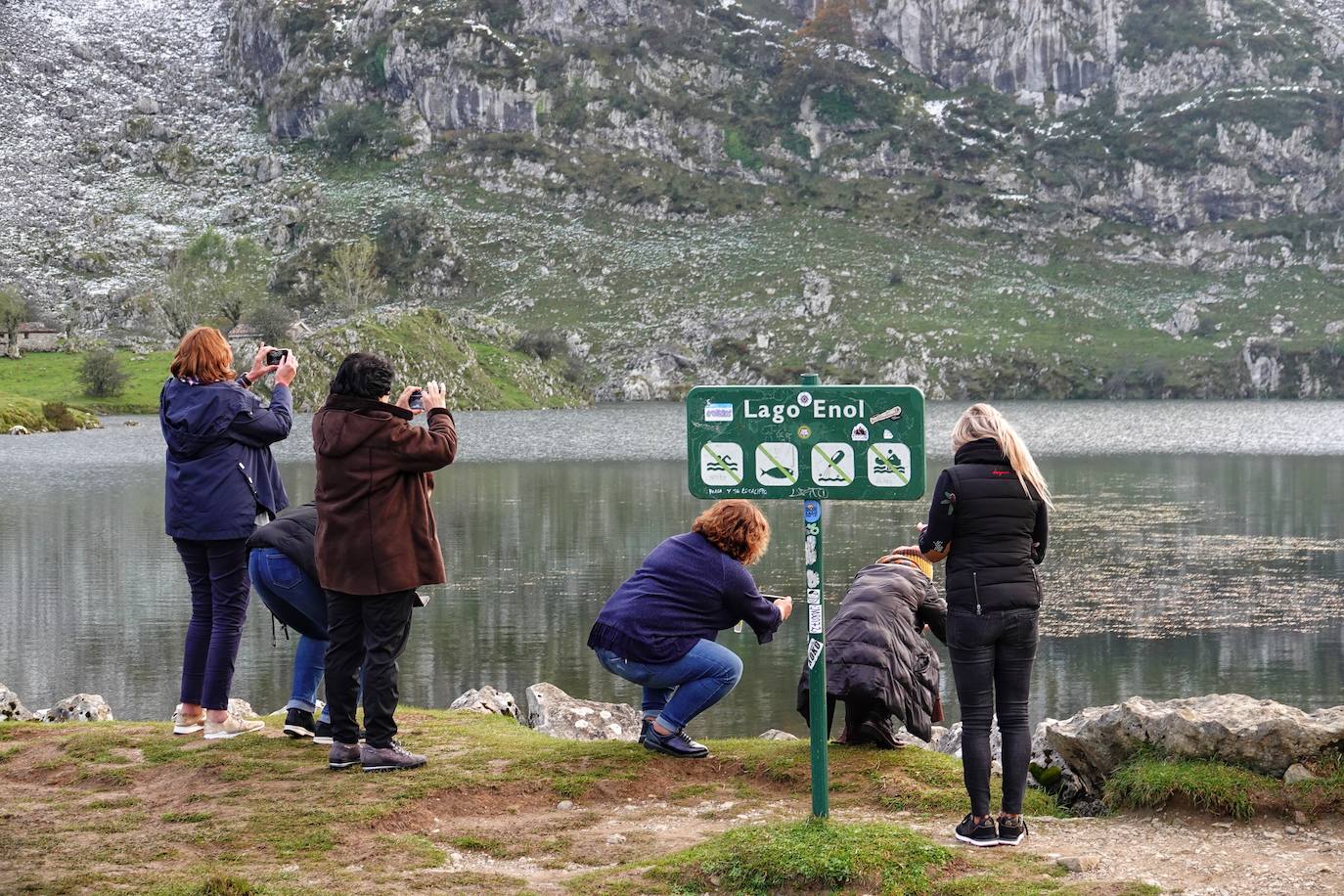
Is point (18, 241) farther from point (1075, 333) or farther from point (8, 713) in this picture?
point (8, 713)

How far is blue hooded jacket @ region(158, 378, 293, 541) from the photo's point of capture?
1018cm

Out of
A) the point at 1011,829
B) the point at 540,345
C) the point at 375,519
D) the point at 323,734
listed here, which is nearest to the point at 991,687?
the point at 1011,829

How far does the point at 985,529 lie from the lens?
26.9 feet

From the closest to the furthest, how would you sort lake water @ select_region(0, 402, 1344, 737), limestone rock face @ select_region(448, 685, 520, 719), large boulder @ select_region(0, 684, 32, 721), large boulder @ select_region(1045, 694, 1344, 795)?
large boulder @ select_region(1045, 694, 1344, 795)
large boulder @ select_region(0, 684, 32, 721)
limestone rock face @ select_region(448, 685, 520, 719)
lake water @ select_region(0, 402, 1344, 737)

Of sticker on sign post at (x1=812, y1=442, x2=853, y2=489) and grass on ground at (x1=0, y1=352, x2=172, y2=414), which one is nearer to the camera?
sticker on sign post at (x1=812, y1=442, x2=853, y2=489)

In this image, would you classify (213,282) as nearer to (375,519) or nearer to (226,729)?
(226,729)

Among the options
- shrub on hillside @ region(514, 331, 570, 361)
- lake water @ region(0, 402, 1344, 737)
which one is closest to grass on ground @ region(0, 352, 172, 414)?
shrub on hillside @ region(514, 331, 570, 361)

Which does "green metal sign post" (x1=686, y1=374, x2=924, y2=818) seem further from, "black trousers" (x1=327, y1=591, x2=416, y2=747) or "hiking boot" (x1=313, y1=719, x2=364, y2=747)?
"hiking boot" (x1=313, y1=719, x2=364, y2=747)

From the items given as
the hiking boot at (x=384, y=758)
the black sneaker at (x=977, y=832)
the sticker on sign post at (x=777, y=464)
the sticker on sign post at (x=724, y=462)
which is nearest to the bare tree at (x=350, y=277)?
the hiking boot at (x=384, y=758)

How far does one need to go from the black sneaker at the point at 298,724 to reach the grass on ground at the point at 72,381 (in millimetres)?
107826

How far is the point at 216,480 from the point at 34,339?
140137mm

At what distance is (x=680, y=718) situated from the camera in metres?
9.91

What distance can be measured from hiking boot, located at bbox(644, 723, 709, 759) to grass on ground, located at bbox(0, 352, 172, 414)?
10989cm

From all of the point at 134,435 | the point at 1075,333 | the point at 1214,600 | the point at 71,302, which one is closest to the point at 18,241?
the point at 71,302
